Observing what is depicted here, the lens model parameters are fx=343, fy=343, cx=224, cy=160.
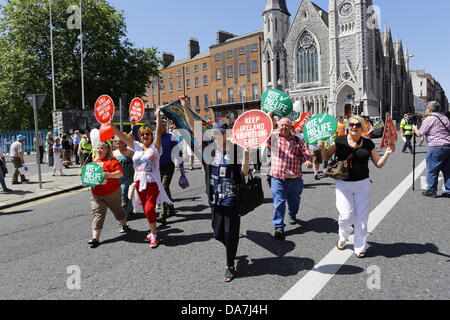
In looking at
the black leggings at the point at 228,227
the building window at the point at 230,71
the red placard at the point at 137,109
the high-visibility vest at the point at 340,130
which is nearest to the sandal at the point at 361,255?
the black leggings at the point at 228,227

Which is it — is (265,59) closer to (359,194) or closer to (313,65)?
(313,65)

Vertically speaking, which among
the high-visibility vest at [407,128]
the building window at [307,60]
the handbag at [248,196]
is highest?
the building window at [307,60]

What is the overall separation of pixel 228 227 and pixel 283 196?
1.56 meters

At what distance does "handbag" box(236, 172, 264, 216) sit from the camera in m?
3.78

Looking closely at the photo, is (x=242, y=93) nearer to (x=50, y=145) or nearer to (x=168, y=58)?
(x=168, y=58)

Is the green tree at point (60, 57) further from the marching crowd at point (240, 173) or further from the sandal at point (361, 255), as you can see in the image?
the sandal at point (361, 255)

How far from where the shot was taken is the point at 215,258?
4355mm

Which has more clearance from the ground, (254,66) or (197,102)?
(254,66)

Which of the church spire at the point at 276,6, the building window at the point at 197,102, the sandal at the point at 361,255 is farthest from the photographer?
the building window at the point at 197,102

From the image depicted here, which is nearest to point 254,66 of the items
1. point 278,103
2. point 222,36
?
point 222,36

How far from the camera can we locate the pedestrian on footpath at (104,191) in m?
5.15

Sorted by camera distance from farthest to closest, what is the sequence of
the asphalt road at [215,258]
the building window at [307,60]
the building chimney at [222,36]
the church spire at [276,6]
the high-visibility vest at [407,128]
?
the building chimney at [222,36] → the church spire at [276,6] → the building window at [307,60] → the high-visibility vest at [407,128] → the asphalt road at [215,258]

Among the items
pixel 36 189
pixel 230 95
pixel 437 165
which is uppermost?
pixel 230 95
